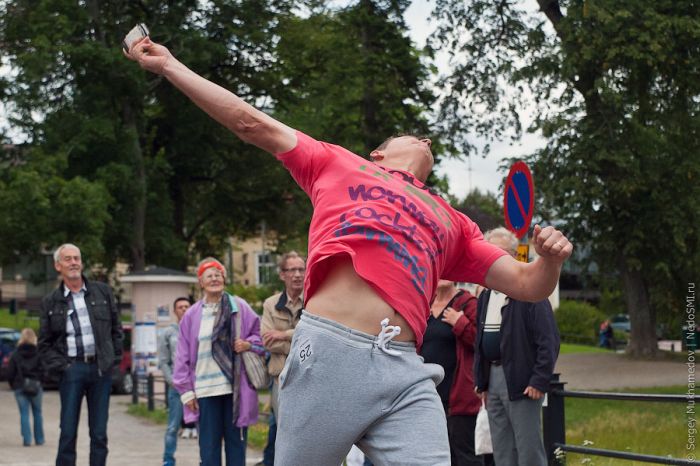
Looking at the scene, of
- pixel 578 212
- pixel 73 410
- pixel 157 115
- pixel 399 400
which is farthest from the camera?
pixel 157 115

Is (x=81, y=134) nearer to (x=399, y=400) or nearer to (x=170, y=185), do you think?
(x=170, y=185)

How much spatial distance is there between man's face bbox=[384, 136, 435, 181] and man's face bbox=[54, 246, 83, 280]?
5.95 metres

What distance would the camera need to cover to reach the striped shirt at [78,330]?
32.7 feet

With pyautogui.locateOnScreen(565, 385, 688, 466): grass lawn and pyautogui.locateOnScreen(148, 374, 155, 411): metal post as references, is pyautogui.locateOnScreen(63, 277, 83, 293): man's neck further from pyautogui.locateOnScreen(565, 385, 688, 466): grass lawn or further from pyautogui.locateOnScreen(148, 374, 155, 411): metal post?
pyautogui.locateOnScreen(148, 374, 155, 411): metal post

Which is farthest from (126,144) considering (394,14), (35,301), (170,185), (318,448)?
(35,301)

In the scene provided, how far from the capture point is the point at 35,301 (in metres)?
79.1

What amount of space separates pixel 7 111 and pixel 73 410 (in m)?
23.6

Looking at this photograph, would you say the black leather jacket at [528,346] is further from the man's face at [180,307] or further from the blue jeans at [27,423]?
the blue jeans at [27,423]

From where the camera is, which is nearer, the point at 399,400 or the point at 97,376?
the point at 399,400

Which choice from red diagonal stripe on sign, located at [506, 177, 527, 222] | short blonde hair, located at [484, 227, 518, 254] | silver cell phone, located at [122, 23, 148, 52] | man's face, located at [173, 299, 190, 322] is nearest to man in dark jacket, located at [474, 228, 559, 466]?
short blonde hair, located at [484, 227, 518, 254]

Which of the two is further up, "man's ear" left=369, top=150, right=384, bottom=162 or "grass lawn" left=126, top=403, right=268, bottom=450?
"man's ear" left=369, top=150, right=384, bottom=162

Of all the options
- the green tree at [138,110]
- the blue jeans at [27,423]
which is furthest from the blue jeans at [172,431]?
the green tree at [138,110]

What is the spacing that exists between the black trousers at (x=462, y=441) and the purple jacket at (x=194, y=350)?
5.20 feet

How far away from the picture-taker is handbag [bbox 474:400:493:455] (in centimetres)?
971
